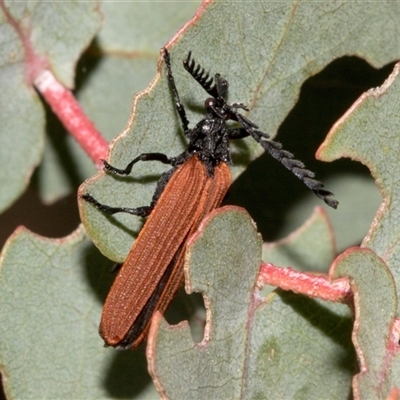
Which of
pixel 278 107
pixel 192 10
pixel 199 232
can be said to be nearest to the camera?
pixel 199 232

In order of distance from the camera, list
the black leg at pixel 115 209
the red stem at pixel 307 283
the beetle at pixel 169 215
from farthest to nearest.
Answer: the beetle at pixel 169 215 → the black leg at pixel 115 209 → the red stem at pixel 307 283

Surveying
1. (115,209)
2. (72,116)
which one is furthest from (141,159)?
(72,116)

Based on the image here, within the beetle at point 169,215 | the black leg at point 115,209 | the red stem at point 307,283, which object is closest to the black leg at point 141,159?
the beetle at point 169,215

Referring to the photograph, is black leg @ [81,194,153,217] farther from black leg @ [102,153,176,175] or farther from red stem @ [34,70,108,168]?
red stem @ [34,70,108,168]

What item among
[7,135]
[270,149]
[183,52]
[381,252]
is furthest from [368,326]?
[7,135]

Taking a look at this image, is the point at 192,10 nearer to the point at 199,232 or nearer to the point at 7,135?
the point at 7,135

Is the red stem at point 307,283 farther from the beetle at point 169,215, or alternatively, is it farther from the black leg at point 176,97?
the black leg at point 176,97

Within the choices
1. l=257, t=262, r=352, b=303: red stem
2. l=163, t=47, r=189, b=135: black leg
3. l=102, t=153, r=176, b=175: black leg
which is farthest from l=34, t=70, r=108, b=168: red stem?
l=257, t=262, r=352, b=303: red stem
